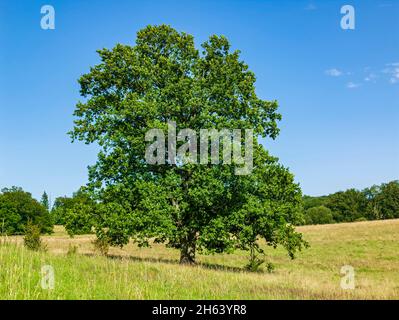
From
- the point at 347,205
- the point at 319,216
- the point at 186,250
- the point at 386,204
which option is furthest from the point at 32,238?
the point at 386,204

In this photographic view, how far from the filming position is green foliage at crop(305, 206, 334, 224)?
127562 mm

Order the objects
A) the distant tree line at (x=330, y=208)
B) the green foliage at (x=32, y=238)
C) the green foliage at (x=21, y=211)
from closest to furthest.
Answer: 1. the green foliage at (x=32, y=238)
2. the green foliage at (x=21, y=211)
3. the distant tree line at (x=330, y=208)

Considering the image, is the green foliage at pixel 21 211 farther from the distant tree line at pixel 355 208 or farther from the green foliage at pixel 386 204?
the green foliage at pixel 386 204

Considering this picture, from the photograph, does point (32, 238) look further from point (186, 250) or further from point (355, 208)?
point (355, 208)

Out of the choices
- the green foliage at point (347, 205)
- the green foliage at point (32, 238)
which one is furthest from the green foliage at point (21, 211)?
the green foliage at point (347, 205)

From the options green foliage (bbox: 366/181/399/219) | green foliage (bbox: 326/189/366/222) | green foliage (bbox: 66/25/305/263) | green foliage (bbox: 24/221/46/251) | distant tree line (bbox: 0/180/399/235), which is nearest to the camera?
green foliage (bbox: 66/25/305/263)

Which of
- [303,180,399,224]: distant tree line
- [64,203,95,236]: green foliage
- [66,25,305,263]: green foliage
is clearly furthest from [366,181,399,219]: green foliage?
[64,203,95,236]: green foliage

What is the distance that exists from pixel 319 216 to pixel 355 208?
13203 mm

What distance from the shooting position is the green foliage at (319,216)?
127562mm

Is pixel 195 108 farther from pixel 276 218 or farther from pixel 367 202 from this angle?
pixel 367 202

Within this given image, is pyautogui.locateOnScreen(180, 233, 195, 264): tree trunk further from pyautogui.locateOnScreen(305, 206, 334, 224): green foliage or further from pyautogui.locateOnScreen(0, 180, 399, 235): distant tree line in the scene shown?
pyautogui.locateOnScreen(305, 206, 334, 224): green foliage

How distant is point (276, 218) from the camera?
26172mm
